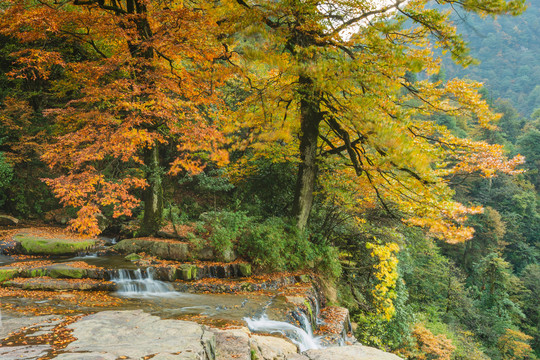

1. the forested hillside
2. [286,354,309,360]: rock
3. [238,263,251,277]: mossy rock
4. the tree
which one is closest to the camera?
[286,354,309,360]: rock

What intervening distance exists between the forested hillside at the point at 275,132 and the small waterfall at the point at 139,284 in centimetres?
154

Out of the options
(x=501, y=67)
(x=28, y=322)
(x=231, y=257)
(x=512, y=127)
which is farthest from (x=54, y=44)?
(x=501, y=67)

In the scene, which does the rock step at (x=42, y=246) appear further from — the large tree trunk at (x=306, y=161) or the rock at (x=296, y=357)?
the rock at (x=296, y=357)

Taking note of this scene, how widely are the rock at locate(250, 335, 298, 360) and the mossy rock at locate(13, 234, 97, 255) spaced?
7.80m

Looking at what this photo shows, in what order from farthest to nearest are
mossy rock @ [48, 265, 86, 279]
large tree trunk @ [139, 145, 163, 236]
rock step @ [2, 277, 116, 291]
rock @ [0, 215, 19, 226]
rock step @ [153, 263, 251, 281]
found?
rock @ [0, 215, 19, 226]
large tree trunk @ [139, 145, 163, 236]
rock step @ [153, 263, 251, 281]
mossy rock @ [48, 265, 86, 279]
rock step @ [2, 277, 116, 291]

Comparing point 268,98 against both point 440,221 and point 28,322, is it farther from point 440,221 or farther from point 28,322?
point 28,322

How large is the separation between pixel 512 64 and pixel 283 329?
9289 cm

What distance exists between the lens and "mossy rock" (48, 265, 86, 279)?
21.6ft

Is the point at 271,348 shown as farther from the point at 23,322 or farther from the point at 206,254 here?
the point at 206,254

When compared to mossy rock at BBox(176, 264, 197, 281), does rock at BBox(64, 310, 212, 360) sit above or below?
above

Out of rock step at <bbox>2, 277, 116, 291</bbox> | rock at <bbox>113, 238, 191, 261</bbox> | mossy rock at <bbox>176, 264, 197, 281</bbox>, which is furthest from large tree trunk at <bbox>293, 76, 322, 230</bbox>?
rock step at <bbox>2, 277, 116, 291</bbox>

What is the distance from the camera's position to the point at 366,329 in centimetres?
838

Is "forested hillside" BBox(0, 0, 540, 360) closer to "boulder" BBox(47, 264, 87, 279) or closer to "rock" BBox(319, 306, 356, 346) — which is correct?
"rock" BBox(319, 306, 356, 346)

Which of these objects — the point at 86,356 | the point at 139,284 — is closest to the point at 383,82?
the point at 86,356
